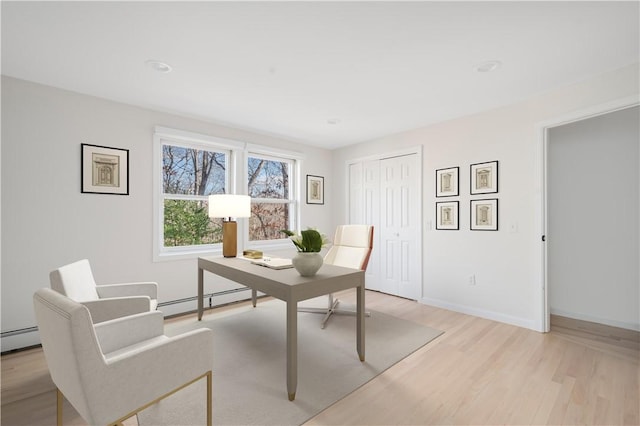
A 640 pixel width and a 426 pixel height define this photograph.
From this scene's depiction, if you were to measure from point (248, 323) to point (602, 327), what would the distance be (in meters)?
3.68

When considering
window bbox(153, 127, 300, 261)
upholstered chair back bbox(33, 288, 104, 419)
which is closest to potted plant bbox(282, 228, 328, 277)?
upholstered chair back bbox(33, 288, 104, 419)

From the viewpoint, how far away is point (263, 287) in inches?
81.5

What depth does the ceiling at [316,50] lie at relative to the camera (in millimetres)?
1700

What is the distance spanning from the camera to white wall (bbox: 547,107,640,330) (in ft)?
9.78

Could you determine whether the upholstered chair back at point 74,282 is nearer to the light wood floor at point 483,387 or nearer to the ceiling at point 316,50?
the light wood floor at point 483,387

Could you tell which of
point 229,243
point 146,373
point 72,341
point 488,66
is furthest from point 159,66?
point 488,66

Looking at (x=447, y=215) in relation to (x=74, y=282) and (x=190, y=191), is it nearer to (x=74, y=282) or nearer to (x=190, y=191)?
(x=190, y=191)

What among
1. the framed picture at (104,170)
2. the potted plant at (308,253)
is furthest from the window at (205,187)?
the potted plant at (308,253)

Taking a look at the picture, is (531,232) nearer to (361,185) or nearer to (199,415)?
(361,185)

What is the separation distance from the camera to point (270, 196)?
4.45 m

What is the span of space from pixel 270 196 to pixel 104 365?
3.41 m

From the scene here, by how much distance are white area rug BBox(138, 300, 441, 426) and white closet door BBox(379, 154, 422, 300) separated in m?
0.90

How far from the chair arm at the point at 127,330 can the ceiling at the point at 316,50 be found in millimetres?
1773

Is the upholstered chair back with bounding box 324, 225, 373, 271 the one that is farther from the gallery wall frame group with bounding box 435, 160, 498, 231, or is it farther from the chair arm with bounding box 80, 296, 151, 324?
the chair arm with bounding box 80, 296, 151, 324
